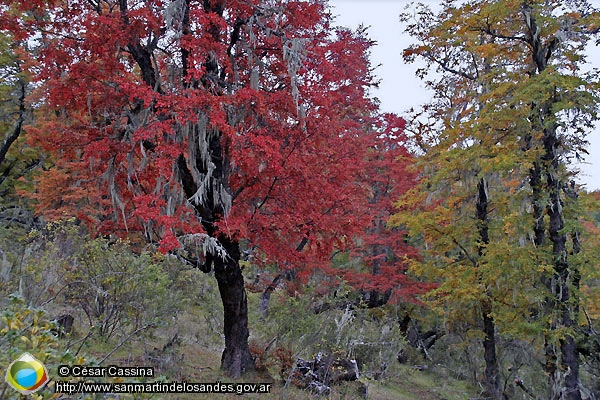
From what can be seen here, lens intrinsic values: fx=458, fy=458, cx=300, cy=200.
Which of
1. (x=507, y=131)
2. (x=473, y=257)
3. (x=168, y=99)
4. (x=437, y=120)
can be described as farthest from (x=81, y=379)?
(x=437, y=120)

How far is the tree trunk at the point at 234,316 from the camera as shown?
8.36 m

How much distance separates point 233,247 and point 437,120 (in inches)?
331

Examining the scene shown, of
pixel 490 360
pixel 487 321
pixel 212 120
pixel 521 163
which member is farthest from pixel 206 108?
pixel 490 360

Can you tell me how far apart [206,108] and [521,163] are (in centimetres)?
615

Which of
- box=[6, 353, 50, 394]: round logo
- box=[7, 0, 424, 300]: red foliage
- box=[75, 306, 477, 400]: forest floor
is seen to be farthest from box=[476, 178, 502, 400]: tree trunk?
box=[6, 353, 50, 394]: round logo

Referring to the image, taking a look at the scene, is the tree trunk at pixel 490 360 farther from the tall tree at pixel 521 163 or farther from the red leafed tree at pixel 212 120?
the red leafed tree at pixel 212 120

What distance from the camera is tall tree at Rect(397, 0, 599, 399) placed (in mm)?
8883

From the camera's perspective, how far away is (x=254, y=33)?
810 cm

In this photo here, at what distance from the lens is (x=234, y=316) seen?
848cm

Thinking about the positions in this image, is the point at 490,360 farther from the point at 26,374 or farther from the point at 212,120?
the point at 26,374

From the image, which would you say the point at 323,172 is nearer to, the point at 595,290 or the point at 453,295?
the point at 453,295

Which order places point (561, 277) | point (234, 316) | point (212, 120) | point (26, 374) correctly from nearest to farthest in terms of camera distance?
point (26, 374) < point (212, 120) < point (234, 316) < point (561, 277)

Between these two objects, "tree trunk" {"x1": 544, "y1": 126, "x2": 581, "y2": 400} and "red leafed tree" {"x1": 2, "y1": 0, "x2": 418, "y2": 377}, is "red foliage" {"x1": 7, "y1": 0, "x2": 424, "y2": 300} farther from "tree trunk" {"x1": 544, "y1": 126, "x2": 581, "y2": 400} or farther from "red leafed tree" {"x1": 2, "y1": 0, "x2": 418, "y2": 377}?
"tree trunk" {"x1": 544, "y1": 126, "x2": 581, "y2": 400}

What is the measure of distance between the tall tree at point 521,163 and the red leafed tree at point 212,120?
368 cm
